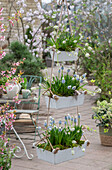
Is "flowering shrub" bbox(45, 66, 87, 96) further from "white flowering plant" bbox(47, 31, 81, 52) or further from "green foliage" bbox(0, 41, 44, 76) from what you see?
"green foliage" bbox(0, 41, 44, 76)

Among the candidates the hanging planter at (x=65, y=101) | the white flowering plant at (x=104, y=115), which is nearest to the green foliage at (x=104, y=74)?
the white flowering plant at (x=104, y=115)

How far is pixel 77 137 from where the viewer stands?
2736 mm

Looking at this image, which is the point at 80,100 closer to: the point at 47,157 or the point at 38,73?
the point at 47,157

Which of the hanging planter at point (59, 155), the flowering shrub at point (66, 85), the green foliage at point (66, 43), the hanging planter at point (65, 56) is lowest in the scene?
the hanging planter at point (59, 155)

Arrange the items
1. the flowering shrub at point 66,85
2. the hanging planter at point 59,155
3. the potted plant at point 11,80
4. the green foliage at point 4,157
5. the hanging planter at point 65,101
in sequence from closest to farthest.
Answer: the hanging planter at point 59,155 → the hanging planter at point 65,101 → the flowering shrub at point 66,85 → the green foliage at point 4,157 → the potted plant at point 11,80

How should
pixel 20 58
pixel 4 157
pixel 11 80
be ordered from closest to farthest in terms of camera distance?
1. pixel 4 157
2. pixel 11 80
3. pixel 20 58

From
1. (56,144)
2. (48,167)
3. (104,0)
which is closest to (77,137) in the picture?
(56,144)

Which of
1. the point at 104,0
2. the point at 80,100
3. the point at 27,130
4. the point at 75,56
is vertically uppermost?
the point at 104,0

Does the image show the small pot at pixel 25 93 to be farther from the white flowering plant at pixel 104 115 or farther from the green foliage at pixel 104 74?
the green foliage at pixel 104 74

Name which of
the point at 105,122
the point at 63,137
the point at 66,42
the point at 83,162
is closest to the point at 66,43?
the point at 66,42

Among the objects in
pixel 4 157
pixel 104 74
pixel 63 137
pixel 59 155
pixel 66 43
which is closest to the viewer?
pixel 59 155

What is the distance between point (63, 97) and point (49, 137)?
1.20ft

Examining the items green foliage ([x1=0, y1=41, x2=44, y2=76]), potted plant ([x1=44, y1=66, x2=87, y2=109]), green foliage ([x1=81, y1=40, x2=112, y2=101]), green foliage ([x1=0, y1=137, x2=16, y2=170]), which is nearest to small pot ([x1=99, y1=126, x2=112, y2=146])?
green foliage ([x1=81, y1=40, x2=112, y2=101])

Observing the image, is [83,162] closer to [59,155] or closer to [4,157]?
[4,157]
